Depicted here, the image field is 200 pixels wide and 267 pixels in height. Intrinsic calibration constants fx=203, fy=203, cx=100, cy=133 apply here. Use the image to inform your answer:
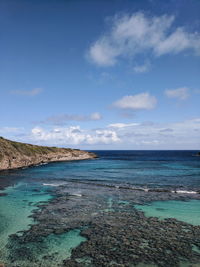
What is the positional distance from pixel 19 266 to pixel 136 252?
24.6 ft

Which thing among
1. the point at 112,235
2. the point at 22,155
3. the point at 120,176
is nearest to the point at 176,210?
the point at 112,235

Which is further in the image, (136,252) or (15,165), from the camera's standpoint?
(15,165)

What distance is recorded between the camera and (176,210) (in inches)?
911

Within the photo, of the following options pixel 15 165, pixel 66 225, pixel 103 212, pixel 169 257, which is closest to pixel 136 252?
pixel 169 257

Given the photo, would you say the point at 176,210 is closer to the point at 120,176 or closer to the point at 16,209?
the point at 16,209

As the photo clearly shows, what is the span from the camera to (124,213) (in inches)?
870

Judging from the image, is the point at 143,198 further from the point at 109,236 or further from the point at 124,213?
the point at 109,236

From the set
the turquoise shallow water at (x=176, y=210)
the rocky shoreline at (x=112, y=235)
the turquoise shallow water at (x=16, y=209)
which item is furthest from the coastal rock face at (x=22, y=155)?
the turquoise shallow water at (x=176, y=210)

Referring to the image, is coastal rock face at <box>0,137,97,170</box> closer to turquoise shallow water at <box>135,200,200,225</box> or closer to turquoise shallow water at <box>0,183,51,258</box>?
turquoise shallow water at <box>0,183,51,258</box>

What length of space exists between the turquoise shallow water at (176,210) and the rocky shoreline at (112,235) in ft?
3.83

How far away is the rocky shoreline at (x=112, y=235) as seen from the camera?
13.0 m

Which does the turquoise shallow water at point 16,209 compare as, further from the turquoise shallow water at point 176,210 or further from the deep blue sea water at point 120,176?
the turquoise shallow water at point 176,210

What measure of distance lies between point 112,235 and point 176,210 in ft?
33.4

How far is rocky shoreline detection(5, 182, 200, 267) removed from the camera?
42.8ft
